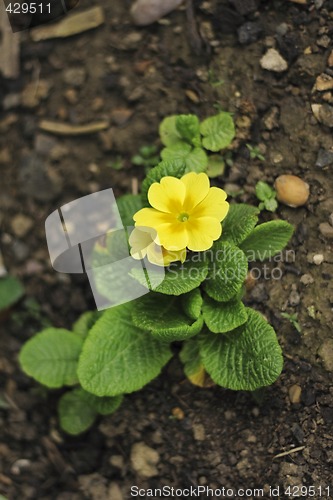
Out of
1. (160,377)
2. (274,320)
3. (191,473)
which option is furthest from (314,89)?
(191,473)

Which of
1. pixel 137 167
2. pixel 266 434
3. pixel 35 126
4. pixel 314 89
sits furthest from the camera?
pixel 35 126

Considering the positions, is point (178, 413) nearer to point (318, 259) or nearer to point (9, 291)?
point (318, 259)

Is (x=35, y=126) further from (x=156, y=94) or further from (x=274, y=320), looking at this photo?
(x=274, y=320)

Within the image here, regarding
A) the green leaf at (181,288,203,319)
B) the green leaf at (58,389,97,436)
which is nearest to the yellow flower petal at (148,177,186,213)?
the green leaf at (181,288,203,319)

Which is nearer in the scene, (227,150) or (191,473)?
(191,473)

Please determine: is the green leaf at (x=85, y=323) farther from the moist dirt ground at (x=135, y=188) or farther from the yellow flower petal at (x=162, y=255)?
the yellow flower petal at (x=162, y=255)

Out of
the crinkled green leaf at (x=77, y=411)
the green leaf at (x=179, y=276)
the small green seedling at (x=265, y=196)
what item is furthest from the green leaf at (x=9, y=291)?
the small green seedling at (x=265, y=196)
